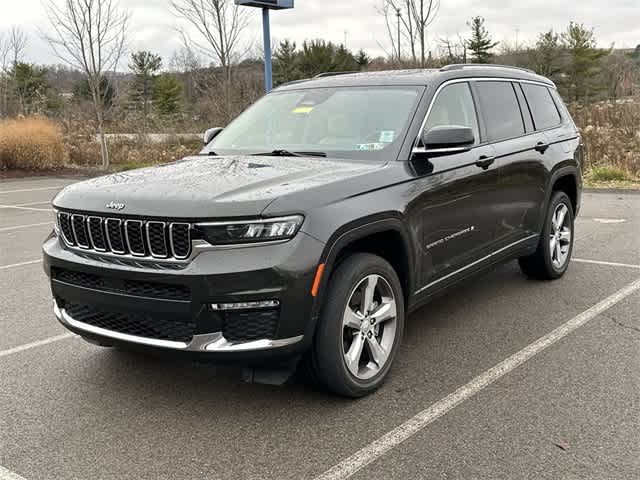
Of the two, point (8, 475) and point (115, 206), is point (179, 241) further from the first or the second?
point (8, 475)

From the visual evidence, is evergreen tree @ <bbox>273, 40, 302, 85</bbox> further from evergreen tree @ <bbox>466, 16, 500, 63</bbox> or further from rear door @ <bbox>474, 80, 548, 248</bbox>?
rear door @ <bbox>474, 80, 548, 248</bbox>

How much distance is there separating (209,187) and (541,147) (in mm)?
3367

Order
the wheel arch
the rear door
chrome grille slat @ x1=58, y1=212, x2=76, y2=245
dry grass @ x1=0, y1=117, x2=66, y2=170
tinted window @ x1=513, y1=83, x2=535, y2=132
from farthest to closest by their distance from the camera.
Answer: dry grass @ x1=0, y1=117, x2=66, y2=170 → tinted window @ x1=513, y1=83, x2=535, y2=132 → the rear door → chrome grille slat @ x1=58, y1=212, x2=76, y2=245 → the wheel arch

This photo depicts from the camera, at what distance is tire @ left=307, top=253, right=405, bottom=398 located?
11.4 ft

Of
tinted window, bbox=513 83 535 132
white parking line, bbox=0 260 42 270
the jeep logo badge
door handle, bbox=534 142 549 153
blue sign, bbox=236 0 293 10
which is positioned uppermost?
blue sign, bbox=236 0 293 10

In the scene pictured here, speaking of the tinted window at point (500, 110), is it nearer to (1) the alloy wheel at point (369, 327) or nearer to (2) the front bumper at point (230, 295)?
(1) the alloy wheel at point (369, 327)

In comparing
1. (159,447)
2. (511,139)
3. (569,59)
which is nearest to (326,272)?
(159,447)

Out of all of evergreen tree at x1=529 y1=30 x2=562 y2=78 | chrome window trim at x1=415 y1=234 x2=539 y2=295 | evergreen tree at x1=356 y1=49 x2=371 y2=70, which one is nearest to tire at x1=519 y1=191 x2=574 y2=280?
chrome window trim at x1=415 y1=234 x2=539 y2=295

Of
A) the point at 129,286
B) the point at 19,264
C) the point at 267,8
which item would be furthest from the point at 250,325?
the point at 267,8

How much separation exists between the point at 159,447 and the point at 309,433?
2.44ft

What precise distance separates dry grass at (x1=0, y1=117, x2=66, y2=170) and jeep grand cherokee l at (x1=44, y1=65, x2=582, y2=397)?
17.7 meters

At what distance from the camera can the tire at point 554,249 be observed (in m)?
6.01

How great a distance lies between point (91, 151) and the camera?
75.9 ft

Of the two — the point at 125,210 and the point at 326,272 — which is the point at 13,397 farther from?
the point at 326,272
